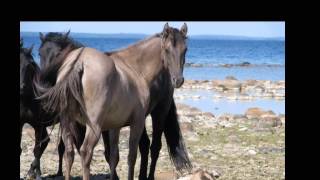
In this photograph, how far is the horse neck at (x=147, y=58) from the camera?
8.33 metres

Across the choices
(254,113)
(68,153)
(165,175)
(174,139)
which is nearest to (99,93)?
(68,153)

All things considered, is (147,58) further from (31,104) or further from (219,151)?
(219,151)

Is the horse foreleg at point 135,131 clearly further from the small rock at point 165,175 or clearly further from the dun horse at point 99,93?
the small rock at point 165,175

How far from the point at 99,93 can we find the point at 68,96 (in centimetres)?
32

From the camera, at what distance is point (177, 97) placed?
77.2 ft

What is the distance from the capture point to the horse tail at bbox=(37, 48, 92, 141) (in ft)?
23.5

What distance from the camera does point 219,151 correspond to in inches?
468

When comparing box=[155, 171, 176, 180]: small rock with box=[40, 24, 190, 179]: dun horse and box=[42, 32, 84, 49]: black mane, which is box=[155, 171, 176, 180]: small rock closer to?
box=[40, 24, 190, 179]: dun horse

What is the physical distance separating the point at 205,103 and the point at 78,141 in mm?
14059

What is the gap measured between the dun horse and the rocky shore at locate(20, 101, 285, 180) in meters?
1.21

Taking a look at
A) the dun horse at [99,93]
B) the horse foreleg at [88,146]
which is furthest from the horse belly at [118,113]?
the horse foreleg at [88,146]
